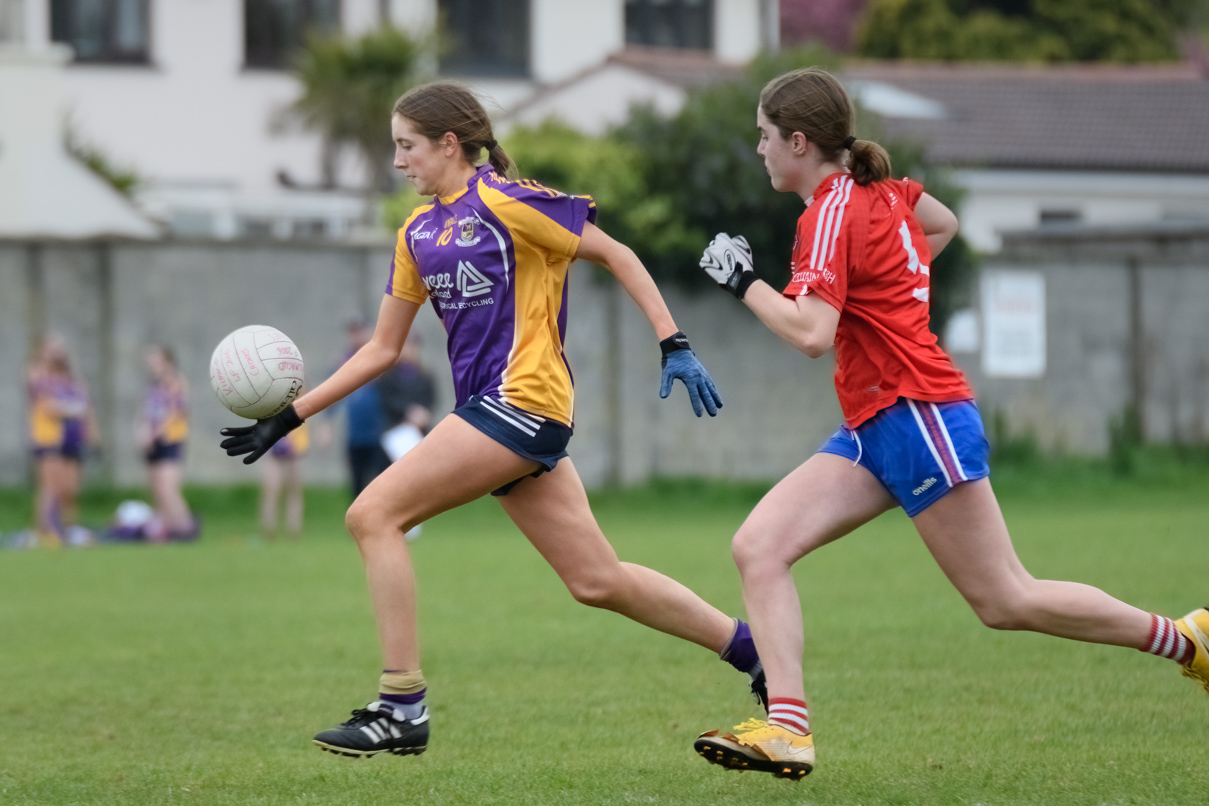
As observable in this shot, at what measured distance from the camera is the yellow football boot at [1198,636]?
5.40 meters

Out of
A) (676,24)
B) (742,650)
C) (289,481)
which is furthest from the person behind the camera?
(676,24)

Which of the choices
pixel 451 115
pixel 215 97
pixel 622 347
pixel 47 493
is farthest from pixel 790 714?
pixel 215 97

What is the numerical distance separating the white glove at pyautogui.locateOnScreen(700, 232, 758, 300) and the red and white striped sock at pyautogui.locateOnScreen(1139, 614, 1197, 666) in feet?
5.88

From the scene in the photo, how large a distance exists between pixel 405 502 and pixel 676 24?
33.4 metres

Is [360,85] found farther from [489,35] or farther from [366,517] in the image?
[366,517]

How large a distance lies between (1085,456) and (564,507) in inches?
664

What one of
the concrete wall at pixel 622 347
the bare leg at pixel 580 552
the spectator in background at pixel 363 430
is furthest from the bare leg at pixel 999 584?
the concrete wall at pixel 622 347

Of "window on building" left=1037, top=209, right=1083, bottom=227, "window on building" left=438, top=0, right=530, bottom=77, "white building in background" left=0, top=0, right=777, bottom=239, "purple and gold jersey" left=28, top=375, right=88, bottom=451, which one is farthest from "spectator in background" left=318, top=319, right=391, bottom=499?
"window on building" left=438, top=0, right=530, bottom=77

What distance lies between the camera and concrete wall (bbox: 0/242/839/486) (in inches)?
733

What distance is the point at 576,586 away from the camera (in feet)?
18.3

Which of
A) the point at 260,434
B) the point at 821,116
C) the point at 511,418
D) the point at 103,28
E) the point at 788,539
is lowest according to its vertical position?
the point at 788,539

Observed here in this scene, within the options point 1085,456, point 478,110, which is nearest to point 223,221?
point 1085,456

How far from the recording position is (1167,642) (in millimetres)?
5340

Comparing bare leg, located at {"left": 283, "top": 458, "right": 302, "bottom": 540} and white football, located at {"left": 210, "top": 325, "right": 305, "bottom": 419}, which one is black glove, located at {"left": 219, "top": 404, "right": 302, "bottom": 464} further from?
bare leg, located at {"left": 283, "top": 458, "right": 302, "bottom": 540}
